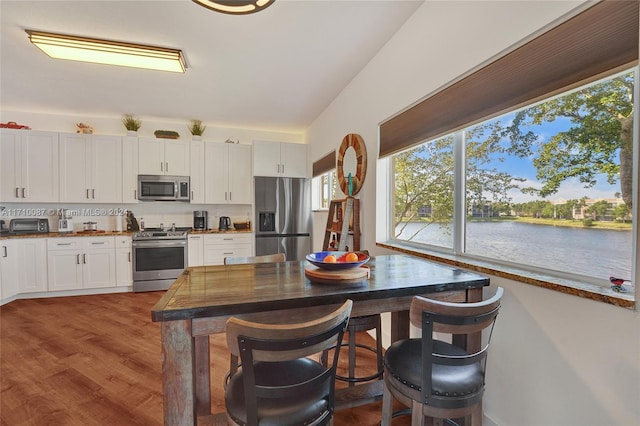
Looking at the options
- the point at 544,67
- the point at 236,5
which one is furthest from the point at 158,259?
the point at 544,67

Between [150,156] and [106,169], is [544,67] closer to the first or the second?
[150,156]

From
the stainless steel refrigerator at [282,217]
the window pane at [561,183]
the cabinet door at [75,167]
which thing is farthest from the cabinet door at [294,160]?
the window pane at [561,183]

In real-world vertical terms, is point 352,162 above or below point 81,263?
above

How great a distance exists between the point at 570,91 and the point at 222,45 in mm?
2597

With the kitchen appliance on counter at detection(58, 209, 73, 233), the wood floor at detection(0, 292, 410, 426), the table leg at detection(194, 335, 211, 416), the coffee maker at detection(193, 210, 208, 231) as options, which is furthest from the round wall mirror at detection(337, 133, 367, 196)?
the kitchen appliance on counter at detection(58, 209, 73, 233)

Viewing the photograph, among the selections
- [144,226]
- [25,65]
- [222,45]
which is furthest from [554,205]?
[144,226]

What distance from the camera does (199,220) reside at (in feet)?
16.1

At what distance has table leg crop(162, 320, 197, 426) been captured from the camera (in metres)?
1.03

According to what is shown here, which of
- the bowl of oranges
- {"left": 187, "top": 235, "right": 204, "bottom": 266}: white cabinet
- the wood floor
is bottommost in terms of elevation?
the wood floor

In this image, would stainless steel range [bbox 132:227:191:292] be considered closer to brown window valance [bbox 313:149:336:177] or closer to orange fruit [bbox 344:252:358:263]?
brown window valance [bbox 313:149:336:177]

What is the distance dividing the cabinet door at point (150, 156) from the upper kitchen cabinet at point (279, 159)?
1510 mm

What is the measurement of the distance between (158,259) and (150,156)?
167cm

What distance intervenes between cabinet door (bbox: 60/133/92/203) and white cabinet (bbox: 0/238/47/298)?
2.45ft

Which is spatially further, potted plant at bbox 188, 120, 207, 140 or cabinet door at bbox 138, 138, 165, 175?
potted plant at bbox 188, 120, 207, 140
